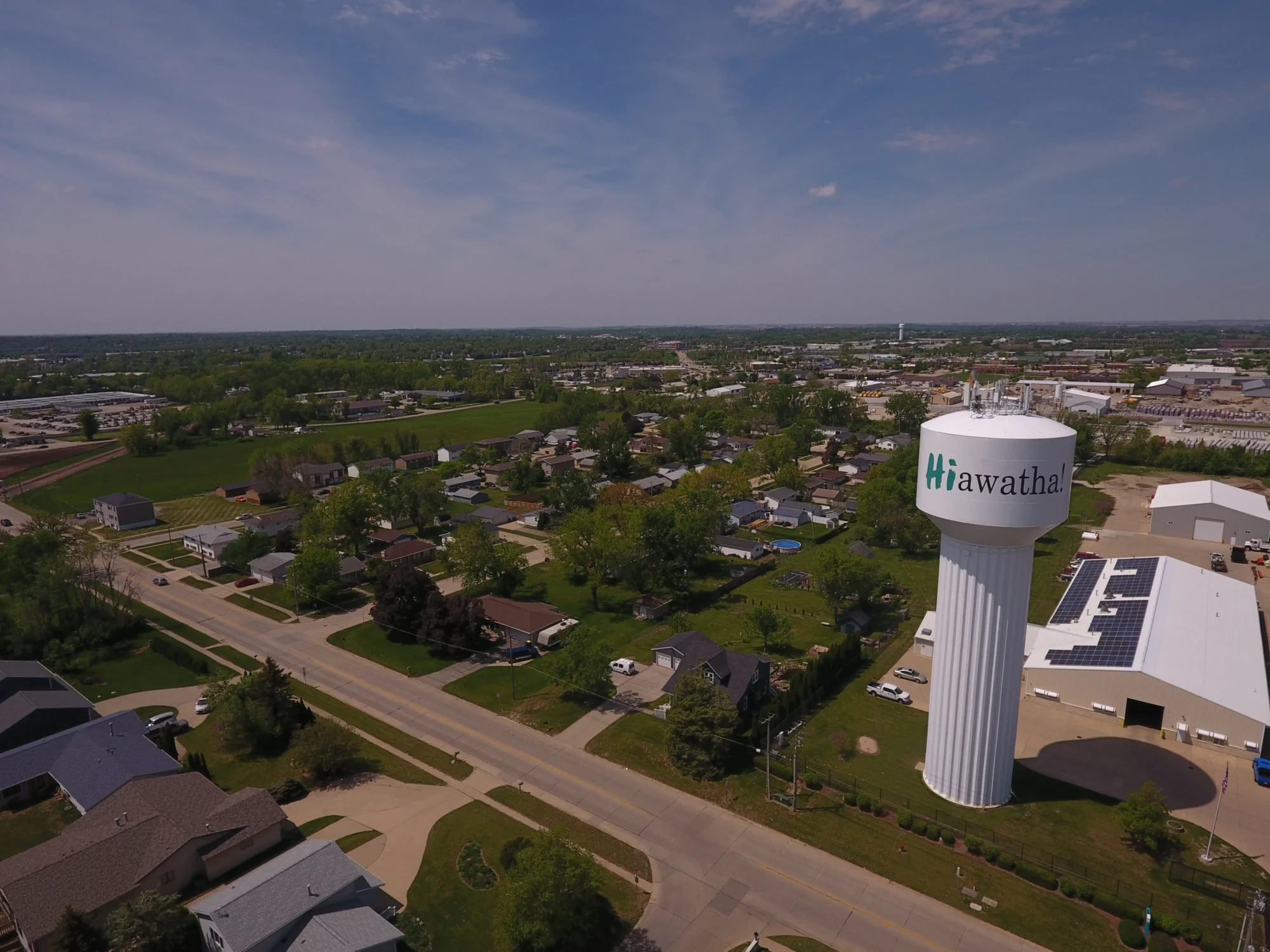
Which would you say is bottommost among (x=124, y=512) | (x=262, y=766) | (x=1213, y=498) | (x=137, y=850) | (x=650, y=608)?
(x=262, y=766)

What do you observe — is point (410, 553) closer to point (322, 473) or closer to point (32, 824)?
point (32, 824)

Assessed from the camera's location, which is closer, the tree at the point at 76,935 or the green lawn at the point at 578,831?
the tree at the point at 76,935

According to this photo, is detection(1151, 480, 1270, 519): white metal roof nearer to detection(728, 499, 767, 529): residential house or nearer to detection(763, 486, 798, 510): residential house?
detection(763, 486, 798, 510): residential house

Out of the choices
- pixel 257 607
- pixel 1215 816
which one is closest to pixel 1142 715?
pixel 1215 816

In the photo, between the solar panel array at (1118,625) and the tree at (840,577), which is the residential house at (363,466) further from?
the solar panel array at (1118,625)

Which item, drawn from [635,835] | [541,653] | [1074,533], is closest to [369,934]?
[635,835]

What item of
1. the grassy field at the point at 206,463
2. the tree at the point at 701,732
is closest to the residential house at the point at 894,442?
the grassy field at the point at 206,463
